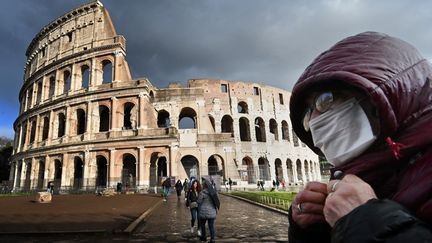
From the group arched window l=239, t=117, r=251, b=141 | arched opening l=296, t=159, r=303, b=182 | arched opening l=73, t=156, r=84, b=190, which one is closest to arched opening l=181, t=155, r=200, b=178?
arched window l=239, t=117, r=251, b=141

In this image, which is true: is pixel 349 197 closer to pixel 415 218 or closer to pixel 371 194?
pixel 371 194

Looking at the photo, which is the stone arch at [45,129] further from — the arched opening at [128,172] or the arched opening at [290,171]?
the arched opening at [290,171]

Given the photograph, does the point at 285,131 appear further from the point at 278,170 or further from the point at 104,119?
the point at 104,119

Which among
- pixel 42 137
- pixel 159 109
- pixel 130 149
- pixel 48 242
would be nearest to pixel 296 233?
pixel 48 242

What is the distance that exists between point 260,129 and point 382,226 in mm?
36230

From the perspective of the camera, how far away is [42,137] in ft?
111

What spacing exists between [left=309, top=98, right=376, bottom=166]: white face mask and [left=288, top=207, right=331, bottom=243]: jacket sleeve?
0.22 m

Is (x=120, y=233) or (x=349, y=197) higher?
(x=349, y=197)

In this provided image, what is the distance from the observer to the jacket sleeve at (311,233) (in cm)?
102

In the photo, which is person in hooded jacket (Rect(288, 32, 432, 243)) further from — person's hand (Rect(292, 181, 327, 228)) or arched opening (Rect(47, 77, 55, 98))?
arched opening (Rect(47, 77, 55, 98))

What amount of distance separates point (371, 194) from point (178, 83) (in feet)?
109

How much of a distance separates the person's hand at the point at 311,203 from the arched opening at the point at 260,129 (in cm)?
3477

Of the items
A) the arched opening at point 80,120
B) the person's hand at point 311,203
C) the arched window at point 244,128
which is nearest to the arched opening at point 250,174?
the arched window at point 244,128

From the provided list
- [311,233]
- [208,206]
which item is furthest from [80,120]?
[311,233]
